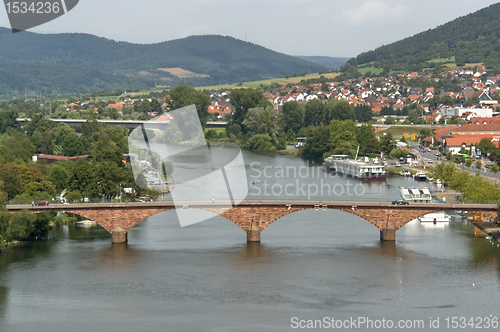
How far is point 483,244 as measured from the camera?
4444cm

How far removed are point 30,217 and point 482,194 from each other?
30.3 metres

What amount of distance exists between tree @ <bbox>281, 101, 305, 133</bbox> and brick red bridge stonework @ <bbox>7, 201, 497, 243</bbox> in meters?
79.2

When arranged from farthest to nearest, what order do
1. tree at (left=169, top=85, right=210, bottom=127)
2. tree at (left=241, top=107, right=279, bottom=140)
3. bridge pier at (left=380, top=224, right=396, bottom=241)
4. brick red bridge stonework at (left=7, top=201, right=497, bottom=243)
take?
tree at (left=169, top=85, right=210, bottom=127), tree at (left=241, top=107, right=279, bottom=140), bridge pier at (left=380, top=224, right=396, bottom=241), brick red bridge stonework at (left=7, top=201, right=497, bottom=243)

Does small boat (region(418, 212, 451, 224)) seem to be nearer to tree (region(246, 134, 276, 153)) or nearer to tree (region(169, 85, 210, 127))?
tree (region(246, 134, 276, 153))

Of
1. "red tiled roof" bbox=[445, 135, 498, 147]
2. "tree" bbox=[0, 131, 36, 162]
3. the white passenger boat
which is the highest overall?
"tree" bbox=[0, 131, 36, 162]

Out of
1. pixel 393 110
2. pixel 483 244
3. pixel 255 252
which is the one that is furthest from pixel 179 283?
pixel 393 110

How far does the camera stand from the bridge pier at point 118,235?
44906 millimetres

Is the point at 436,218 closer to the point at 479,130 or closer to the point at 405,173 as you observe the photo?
the point at 405,173

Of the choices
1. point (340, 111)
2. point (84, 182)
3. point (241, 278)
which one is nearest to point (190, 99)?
point (340, 111)

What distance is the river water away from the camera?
105 ft

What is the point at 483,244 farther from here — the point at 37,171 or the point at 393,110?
the point at 393,110

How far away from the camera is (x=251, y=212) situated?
44938 mm

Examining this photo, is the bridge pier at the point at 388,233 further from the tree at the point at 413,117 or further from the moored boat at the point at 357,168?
Answer: the tree at the point at 413,117

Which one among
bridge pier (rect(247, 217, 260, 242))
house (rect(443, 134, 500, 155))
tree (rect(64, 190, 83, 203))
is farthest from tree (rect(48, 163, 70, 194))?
house (rect(443, 134, 500, 155))
